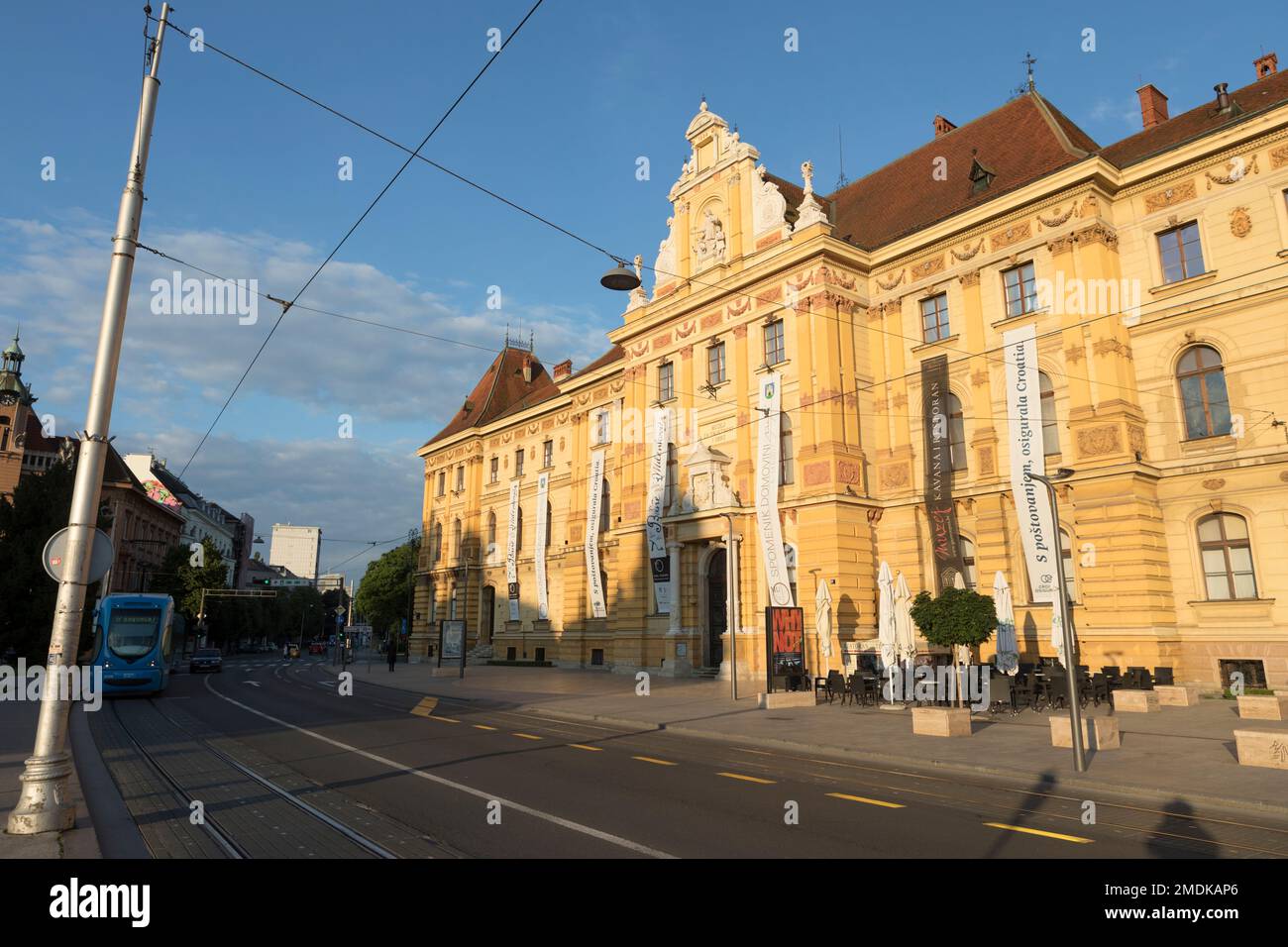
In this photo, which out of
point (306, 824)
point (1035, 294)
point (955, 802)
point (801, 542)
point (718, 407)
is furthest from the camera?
point (718, 407)

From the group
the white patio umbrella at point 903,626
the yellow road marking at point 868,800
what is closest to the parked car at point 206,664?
the white patio umbrella at point 903,626

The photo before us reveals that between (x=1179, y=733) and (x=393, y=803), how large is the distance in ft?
47.5

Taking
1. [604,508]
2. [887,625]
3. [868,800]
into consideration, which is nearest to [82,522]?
[868,800]

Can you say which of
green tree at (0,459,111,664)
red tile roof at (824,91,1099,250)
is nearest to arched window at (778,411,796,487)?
red tile roof at (824,91,1099,250)

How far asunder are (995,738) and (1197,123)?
2248 centimetres

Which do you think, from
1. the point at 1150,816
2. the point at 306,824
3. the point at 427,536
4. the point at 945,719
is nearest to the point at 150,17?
the point at 306,824

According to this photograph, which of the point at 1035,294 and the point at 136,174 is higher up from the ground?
the point at 1035,294

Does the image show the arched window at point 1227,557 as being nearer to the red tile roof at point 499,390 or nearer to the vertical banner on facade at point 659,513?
the vertical banner on facade at point 659,513

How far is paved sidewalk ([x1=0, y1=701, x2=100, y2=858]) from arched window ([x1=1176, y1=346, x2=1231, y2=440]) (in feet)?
88.6

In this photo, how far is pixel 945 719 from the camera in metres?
15.3

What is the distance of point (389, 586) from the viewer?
79.1 meters

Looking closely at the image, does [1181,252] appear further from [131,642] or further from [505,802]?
[131,642]
